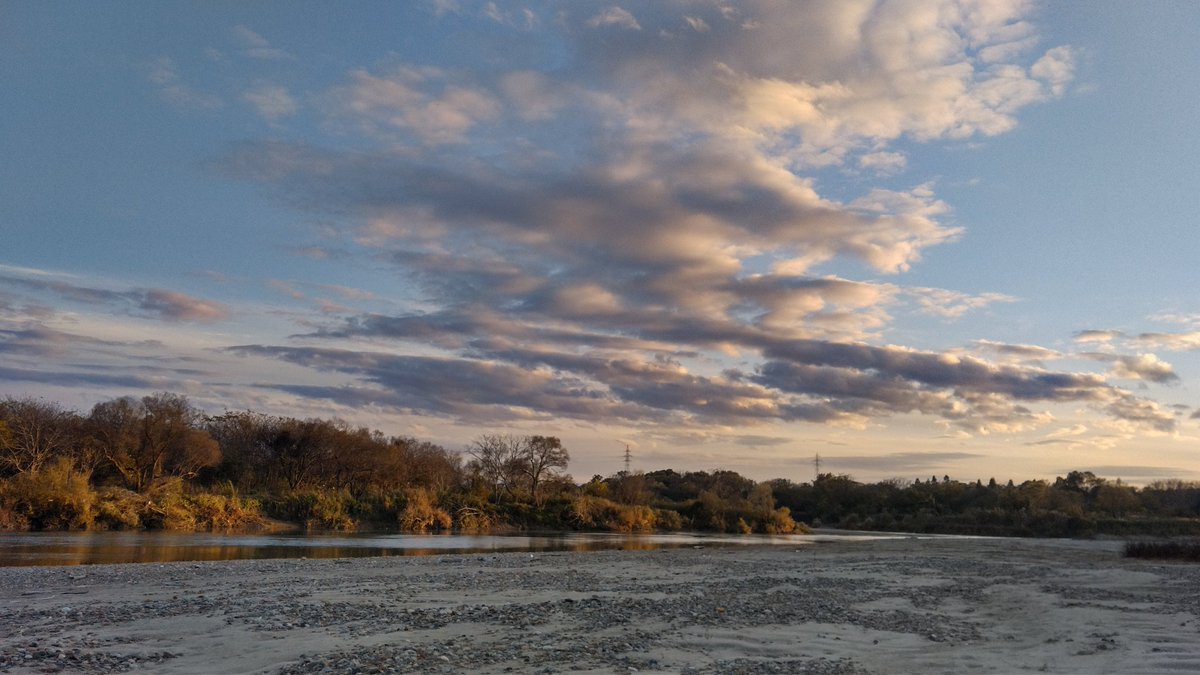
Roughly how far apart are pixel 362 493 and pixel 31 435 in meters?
18.9

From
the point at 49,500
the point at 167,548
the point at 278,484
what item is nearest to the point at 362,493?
the point at 278,484

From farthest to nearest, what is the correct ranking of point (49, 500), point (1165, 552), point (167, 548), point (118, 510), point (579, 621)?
point (118, 510)
point (49, 500)
point (1165, 552)
point (167, 548)
point (579, 621)

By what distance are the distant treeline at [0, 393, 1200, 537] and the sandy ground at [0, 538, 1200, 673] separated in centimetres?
2293

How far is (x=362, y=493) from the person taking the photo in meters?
53.2

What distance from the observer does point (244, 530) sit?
4088 centimetres

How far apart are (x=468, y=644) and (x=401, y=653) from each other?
993 mm

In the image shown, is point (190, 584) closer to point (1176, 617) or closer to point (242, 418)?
point (1176, 617)

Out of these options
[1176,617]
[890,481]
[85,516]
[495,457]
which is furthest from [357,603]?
[890,481]

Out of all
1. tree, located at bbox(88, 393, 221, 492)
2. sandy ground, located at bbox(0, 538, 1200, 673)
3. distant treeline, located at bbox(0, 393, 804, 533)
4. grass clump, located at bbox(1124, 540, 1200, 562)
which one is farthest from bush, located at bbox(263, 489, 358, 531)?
grass clump, located at bbox(1124, 540, 1200, 562)

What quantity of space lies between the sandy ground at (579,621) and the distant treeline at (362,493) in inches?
903

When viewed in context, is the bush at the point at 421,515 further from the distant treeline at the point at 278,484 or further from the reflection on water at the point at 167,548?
the reflection on water at the point at 167,548

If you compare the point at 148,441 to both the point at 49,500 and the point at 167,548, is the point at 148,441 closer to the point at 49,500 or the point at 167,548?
the point at 49,500

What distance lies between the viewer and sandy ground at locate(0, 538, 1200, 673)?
877 cm

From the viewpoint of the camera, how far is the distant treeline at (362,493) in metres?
39.7
